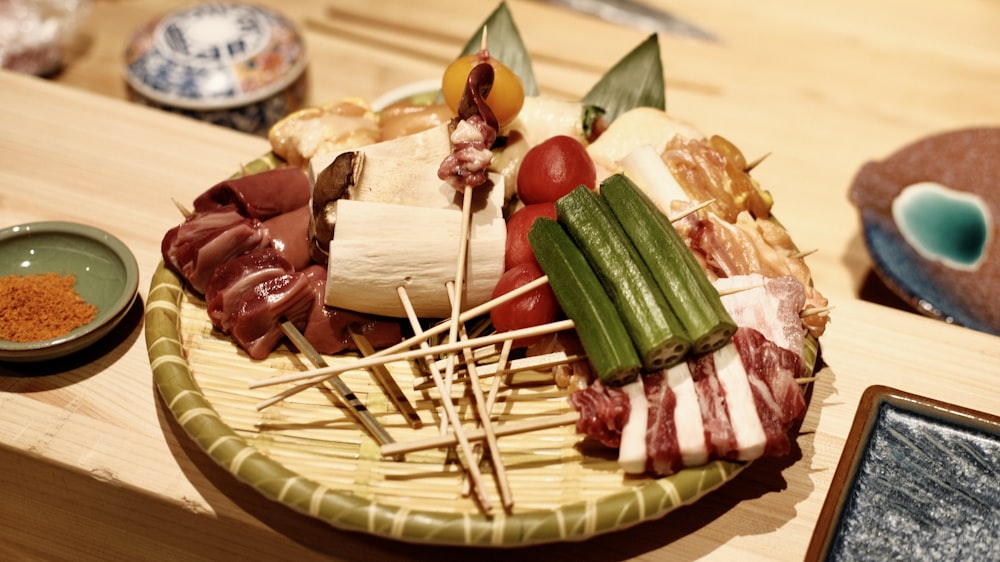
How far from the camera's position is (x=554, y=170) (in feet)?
9.28

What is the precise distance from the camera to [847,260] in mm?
4367

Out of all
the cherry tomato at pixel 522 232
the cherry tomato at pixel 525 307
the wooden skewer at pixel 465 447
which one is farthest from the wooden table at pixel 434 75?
the cherry tomato at pixel 522 232

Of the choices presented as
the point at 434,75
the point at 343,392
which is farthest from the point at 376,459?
the point at 434,75

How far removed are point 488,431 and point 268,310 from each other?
84 centimetres

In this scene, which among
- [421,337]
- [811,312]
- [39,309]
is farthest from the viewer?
[39,309]

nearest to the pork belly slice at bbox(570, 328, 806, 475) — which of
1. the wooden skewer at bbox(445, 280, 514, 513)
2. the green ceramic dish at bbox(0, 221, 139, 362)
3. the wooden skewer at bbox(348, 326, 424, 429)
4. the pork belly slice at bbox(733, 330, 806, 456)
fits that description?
the pork belly slice at bbox(733, 330, 806, 456)

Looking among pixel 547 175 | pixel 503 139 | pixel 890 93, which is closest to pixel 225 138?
pixel 503 139

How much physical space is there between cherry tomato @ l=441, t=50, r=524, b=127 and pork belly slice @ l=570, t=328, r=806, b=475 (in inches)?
47.4

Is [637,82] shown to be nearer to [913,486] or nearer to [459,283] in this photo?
[459,283]

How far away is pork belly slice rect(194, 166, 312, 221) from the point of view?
282 cm

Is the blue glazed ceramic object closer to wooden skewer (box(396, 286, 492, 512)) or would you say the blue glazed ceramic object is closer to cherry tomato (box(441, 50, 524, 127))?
cherry tomato (box(441, 50, 524, 127))

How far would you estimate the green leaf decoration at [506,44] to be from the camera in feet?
12.2

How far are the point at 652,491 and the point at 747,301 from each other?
2.38 ft

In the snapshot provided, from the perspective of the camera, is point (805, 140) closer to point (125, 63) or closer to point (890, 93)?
point (890, 93)
